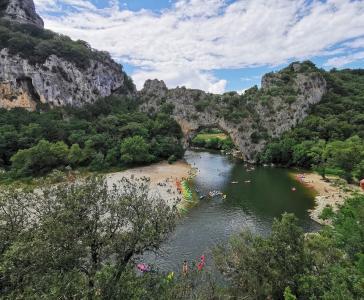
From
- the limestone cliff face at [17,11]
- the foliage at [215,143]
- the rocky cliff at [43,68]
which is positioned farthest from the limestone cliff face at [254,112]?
the limestone cliff face at [17,11]

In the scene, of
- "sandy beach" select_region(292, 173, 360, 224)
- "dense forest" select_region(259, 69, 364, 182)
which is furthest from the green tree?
"dense forest" select_region(259, 69, 364, 182)

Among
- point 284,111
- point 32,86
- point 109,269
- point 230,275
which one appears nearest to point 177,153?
point 284,111

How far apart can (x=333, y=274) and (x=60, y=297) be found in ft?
38.1

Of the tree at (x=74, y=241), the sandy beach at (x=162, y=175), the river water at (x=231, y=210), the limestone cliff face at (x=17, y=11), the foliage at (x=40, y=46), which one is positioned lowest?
the sandy beach at (x=162, y=175)

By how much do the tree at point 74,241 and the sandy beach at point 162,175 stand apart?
86.4ft

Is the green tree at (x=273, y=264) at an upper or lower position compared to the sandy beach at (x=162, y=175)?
upper

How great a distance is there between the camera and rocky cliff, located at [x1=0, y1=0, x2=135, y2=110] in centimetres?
7631

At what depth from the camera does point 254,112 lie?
263 ft

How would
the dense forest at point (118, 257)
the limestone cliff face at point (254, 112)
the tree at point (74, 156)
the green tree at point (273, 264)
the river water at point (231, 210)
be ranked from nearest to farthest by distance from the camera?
the dense forest at point (118, 257), the green tree at point (273, 264), the river water at point (231, 210), the tree at point (74, 156), the limestone cliff face at point (254, 112)

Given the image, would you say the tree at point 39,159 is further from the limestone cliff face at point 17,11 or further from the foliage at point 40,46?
the limestone cliff face at point 17,11

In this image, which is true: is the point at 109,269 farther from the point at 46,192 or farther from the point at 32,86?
the point at 32,86

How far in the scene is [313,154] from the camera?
2366 inches

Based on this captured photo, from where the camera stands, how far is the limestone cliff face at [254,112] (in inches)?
3051

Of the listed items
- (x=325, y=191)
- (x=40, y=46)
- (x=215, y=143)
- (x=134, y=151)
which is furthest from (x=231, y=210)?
(x=40, y=46)
